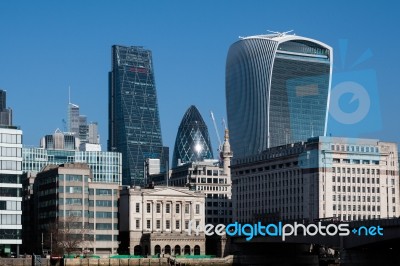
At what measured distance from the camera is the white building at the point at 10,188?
143625mm

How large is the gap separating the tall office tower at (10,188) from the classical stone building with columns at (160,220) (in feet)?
149

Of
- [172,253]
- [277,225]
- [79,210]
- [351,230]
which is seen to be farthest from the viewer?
[172,253]

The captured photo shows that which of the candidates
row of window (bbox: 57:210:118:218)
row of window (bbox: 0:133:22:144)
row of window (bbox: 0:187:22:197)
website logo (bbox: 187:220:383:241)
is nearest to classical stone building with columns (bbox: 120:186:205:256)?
website logo (bbox: 187:220:383:241)

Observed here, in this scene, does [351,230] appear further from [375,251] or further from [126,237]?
[126,237]

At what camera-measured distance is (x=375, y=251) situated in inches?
5591

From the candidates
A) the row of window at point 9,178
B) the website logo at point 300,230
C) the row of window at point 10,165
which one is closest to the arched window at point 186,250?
the website logo at point 300,230

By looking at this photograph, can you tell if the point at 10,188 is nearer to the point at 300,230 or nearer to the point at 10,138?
the point at 10,138

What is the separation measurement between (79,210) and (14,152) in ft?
96.0

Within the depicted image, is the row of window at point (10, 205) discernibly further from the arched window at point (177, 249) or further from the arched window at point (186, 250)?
the arched window at point (186, 250)

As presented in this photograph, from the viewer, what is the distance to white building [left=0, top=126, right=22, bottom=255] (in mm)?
143625

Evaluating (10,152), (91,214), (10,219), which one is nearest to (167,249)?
(91,214)

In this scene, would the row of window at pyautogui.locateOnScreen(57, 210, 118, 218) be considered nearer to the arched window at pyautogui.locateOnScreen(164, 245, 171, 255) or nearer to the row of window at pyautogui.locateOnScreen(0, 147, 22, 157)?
the arched window at pyautogui.locateOnScreen(164, 245, 171, 255)

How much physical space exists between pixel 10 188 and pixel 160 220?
176 feet

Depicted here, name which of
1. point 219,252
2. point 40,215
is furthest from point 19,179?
point 219,252
